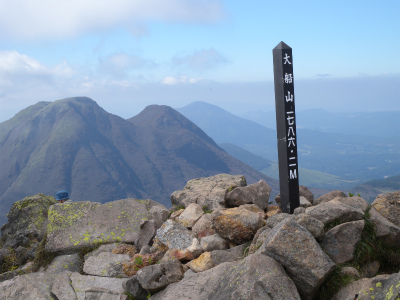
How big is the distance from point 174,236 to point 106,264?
249 cm

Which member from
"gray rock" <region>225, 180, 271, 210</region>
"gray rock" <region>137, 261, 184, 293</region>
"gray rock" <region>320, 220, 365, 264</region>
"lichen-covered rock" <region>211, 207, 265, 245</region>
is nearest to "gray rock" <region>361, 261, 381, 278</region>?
"gray rock" <region>320, 220, 365, 264</region>

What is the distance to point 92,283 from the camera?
10977 mm

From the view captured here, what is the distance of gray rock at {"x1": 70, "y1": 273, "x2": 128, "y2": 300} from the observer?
10.4 meters

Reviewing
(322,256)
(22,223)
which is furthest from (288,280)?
(22,223)

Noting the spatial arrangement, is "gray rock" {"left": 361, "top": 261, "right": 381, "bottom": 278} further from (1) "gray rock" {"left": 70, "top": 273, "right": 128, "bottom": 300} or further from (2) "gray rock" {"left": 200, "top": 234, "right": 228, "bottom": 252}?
(1) "gray rock" {"left": 70, "top": 273, "right": 128, "bottom": 300}

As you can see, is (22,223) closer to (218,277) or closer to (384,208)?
(218,277)

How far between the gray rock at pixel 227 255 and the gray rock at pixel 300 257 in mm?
2209

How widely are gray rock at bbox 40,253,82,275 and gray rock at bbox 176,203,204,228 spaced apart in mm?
3911

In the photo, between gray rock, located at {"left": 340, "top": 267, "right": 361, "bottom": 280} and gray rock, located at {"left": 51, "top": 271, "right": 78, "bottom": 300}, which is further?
gray rock, located at {"left": 51, "top": 271, "right": 78, "bottom": 300}

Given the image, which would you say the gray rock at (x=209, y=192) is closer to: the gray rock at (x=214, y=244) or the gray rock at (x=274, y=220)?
the gray rock at (x=214, y=244)

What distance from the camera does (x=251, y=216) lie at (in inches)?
456

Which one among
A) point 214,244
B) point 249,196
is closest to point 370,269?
point 214,244

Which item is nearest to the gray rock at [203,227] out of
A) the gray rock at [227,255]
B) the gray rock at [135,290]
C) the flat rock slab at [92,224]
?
the gray rock at [227,255]

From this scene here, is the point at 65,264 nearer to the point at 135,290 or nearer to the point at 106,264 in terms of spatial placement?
the point at 106,264
